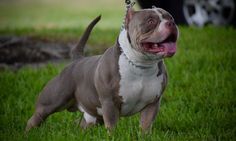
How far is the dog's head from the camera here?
4.62 m

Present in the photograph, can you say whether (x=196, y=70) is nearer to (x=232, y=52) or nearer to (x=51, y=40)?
(x=232, y=52)

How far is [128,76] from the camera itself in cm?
496

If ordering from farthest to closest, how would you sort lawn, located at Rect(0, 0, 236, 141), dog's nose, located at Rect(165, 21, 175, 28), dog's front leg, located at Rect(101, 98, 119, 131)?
lawn, located at Rect(0, 0, 236, 141)
dog's front leg, located at Rect(101, 98, 119, 131)
dog's nose, located at Rect(165, 21, 175, 28)

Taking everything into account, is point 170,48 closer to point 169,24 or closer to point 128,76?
point 169,24

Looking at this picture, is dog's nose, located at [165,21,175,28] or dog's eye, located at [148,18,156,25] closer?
dog's nose, located at [165,21,175,28]

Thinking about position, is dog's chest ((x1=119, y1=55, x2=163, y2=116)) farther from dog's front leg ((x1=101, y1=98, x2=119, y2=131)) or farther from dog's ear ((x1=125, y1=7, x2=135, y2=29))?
dog's ear ((x1=125, y1=7, x2=135, y2=29))

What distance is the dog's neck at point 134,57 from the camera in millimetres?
4891

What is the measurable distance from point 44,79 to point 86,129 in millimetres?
2357

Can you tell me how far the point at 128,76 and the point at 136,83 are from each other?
0.08 m

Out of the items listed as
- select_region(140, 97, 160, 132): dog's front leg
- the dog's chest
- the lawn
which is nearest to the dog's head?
the dog's chest

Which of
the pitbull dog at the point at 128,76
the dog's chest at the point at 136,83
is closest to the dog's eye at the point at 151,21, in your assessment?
the pitbull dog at the point at 128,76

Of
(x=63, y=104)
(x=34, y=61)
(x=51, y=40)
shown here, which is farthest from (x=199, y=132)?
(x=51, y=40)

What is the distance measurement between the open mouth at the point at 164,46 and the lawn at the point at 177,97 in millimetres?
696

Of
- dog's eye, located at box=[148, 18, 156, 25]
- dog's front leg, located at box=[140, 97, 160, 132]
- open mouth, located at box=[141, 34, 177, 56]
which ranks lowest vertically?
dog's front leg, located at box=[140, 97, 160, 132]
